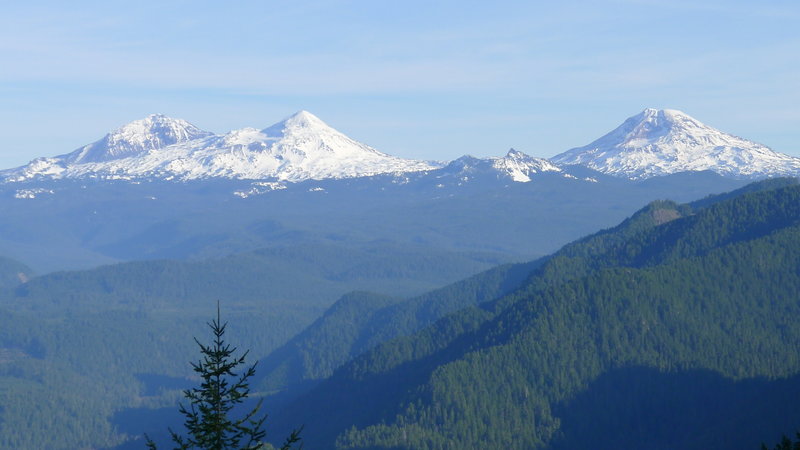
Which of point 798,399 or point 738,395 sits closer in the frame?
point 798,399

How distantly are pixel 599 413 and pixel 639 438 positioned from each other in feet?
31.3

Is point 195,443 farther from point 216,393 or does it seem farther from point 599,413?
point 599,413

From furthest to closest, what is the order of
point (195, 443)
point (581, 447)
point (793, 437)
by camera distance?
point (581, 447) → point (793, 437) → point (195, 443)

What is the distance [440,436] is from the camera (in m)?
192

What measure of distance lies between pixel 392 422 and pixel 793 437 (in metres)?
61.8

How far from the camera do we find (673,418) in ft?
637

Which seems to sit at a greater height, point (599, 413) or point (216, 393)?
point (216, 393)

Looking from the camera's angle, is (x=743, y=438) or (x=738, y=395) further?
(x=738, y=395)

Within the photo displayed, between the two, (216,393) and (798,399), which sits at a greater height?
(216,393)

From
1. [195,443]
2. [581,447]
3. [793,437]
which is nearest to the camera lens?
[195,443]

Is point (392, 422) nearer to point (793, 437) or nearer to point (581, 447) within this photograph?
point (581, 447)

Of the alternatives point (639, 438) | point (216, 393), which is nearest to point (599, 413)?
point (639, 438)

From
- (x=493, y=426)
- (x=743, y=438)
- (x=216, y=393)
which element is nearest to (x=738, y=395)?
(x=743, y=438)

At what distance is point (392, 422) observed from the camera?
652 feet
